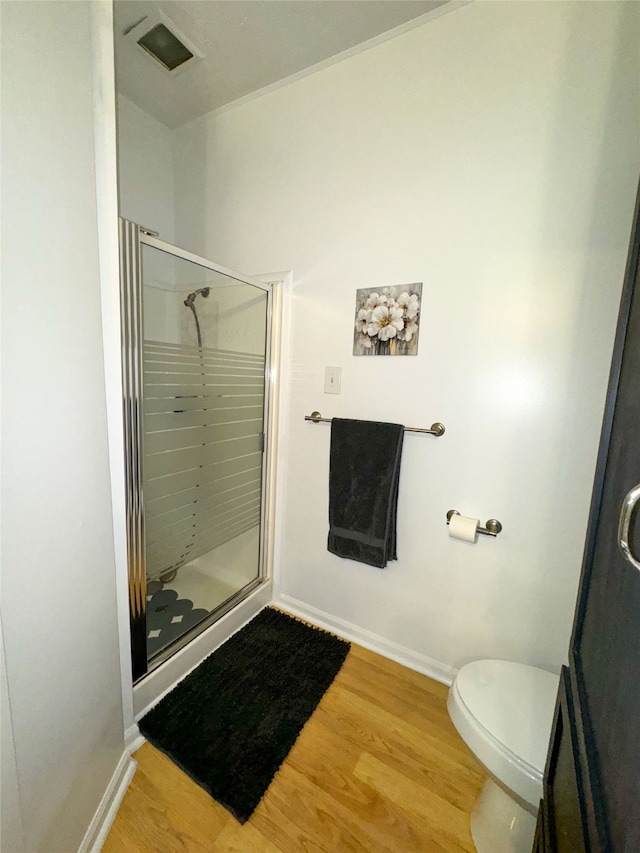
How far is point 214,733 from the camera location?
1241 millimetres

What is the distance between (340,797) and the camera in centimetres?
109

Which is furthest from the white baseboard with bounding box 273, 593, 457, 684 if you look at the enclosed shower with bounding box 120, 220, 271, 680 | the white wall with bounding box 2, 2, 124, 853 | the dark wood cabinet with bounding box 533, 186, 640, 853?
the white wall with bounding box 2, 2, 124, 853

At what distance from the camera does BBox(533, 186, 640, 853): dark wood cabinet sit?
1.45 ft

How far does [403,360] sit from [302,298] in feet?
2.02

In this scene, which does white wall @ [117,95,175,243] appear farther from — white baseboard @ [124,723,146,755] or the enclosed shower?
white baseboard @ [124,723,146,755]

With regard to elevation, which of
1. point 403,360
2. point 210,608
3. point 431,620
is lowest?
point 210,608

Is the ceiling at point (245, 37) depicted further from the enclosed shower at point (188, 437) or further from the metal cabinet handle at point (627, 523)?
the metal cabinet handle at point (627, 523)

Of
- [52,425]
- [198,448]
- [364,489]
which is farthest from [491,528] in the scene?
[52,425]

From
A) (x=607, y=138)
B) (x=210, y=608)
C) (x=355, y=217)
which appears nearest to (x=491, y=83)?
(x=607, y=138)

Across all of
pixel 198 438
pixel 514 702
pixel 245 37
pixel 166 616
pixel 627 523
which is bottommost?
pixel 166 616

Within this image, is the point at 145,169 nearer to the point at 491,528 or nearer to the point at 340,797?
the point at 491,528

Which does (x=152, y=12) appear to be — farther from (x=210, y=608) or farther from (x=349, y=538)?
(x=210, y=608)

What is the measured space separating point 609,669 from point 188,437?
5.01 ft

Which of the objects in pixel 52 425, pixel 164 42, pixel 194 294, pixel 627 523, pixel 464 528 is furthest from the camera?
pixel 194 294
